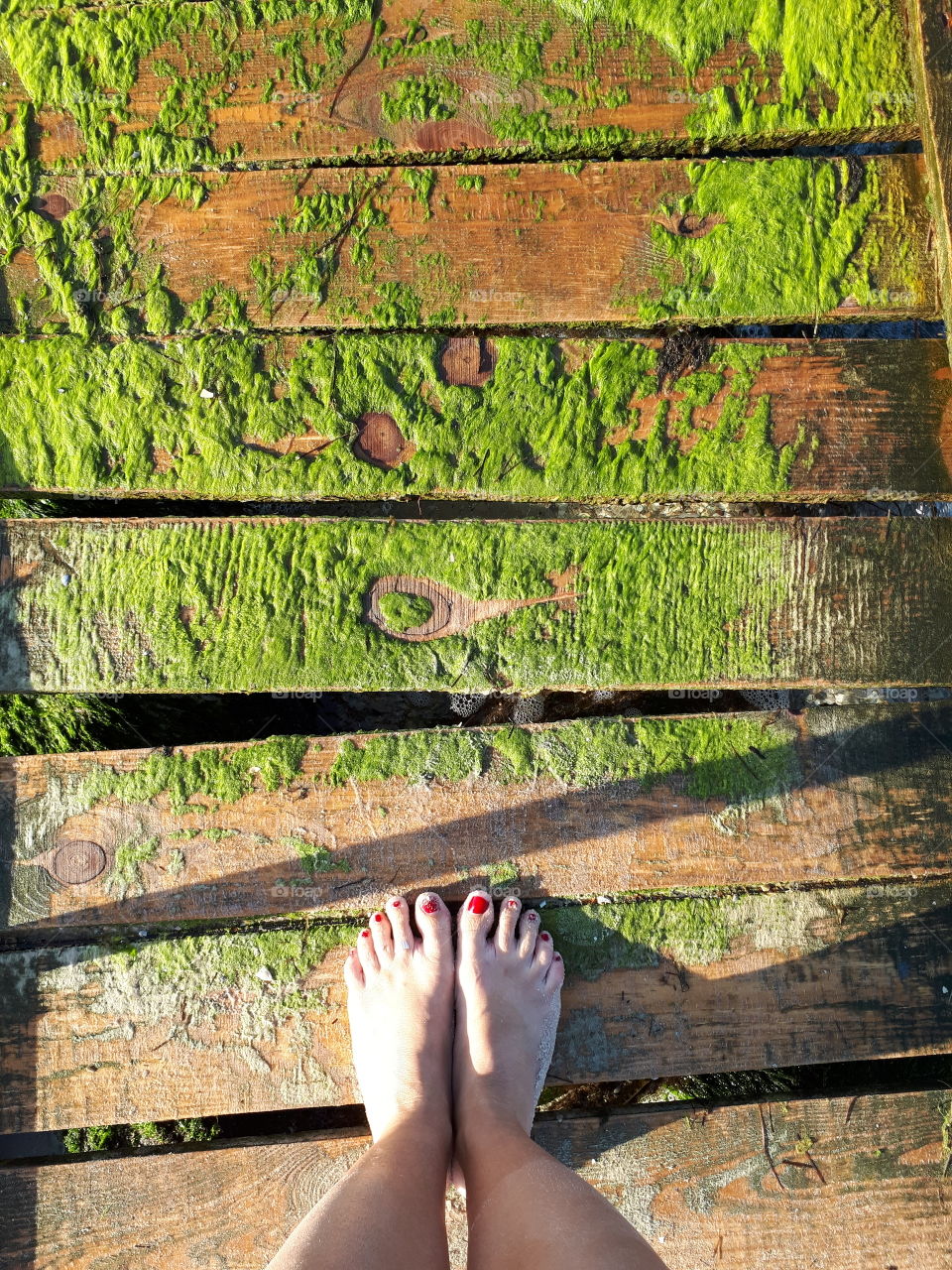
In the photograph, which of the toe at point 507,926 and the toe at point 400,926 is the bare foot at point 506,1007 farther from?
the toe at point 400,926

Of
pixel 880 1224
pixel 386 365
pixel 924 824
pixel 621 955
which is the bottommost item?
pixel 880 1224

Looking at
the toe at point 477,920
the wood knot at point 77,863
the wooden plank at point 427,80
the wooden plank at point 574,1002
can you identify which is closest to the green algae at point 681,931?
the wooden plank at point 574,1002

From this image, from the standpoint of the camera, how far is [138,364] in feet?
6.81

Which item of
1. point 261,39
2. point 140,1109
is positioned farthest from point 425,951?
point 261,39

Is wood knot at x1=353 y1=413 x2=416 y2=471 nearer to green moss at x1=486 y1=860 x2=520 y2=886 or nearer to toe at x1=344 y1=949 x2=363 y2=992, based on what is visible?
green moss at x1=486 y1=860 x2=520 y2=886

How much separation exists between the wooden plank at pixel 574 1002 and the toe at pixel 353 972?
34 millimetres

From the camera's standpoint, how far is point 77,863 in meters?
2.07

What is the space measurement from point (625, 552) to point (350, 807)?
961mm

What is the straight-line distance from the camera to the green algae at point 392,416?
205 cm

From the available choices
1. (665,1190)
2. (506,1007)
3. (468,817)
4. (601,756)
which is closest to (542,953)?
(506,1007)

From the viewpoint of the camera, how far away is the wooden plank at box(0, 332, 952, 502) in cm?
205

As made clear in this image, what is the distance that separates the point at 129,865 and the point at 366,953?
65 cm

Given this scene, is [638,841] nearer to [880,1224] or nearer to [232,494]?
[880,1224]

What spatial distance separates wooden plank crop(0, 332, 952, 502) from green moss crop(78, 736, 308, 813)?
662 mm
